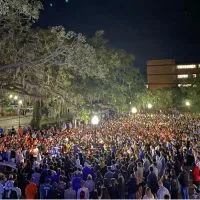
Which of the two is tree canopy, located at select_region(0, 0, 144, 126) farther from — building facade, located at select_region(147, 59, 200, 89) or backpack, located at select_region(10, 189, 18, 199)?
building facade, located at select_region(147, 59, 200, 89)

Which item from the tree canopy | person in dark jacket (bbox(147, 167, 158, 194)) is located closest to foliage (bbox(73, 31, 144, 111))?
the tree canopy

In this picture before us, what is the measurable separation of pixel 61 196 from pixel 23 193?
74.2 inches

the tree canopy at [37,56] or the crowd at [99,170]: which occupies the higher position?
the tree canopy at [37,56]

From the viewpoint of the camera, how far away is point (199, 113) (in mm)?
42906

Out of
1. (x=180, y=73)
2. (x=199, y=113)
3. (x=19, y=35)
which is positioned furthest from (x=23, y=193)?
(x=180, y=73)

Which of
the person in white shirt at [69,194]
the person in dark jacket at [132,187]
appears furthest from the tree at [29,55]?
the person in dark jacket at [132,187]

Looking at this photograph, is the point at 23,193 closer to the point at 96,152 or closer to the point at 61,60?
the point at 96,152

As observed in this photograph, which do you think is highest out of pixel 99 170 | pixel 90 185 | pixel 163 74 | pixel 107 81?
pixel 163 74

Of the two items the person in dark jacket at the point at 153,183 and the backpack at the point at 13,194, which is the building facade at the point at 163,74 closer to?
the person in dark jacket at the point at 153,183

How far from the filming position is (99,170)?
501 inches

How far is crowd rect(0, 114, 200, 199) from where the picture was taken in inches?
405

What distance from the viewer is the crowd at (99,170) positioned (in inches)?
405

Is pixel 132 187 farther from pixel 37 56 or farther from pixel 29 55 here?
pixel 37 56

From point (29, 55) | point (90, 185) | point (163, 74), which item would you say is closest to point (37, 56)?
point (29, 55)
